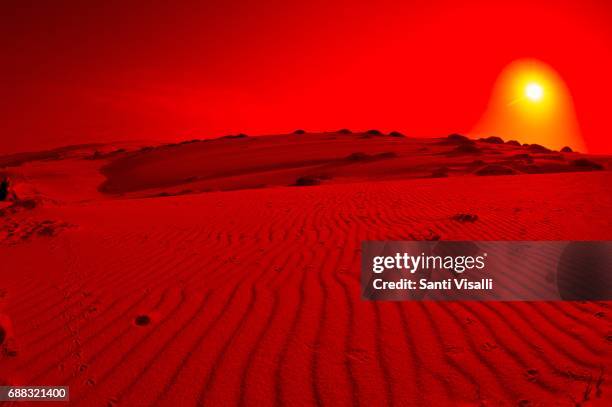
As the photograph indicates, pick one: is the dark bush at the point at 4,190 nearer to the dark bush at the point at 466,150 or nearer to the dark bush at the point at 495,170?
the dark bush at the point at 495,170

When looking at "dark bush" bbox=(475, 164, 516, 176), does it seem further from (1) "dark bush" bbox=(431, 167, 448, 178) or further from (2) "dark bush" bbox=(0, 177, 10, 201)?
(2) "dark bush" bbox=(0, 177, 10, 201)

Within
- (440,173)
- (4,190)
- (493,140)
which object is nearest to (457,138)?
(493,140)

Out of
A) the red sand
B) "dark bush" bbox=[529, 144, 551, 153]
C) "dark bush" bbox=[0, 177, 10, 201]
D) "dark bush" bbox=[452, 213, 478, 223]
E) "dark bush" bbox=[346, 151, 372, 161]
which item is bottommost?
the red sand

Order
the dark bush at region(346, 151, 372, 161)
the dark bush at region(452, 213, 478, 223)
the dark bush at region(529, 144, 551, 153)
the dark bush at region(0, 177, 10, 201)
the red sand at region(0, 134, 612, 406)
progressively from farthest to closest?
1. the dark bush at region(529, 144, 551, 153)
2. the dark bush at region(346, 151, 372, 161)
3. the dark bush at region(0, 177, 10, 201)
4. the dark bush at region(452, 213, 478, 223)
5. the red sand at region(0, 134, 612, 406)

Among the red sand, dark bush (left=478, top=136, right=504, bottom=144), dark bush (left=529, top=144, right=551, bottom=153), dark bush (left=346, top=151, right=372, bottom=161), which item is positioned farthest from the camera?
dark bush (left=478, top=136, right=504, bottom=144)

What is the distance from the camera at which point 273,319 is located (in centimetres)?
347

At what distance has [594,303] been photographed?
3.66 meters

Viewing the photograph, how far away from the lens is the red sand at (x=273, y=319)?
2584 millimetres

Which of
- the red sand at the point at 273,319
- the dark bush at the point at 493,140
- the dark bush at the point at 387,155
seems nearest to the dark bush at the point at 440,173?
the dark bush at the point at 387,155

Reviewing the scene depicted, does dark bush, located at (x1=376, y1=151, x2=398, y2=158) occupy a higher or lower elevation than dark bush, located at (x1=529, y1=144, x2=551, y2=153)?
lower

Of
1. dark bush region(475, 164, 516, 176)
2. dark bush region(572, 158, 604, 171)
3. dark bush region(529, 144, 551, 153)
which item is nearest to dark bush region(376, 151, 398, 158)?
dark bush region(475, 164, 516, 176)

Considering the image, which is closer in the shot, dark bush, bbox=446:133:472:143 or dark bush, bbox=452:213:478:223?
dark bush, bbox=452:213:478:223

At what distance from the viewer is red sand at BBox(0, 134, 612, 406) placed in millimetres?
2584

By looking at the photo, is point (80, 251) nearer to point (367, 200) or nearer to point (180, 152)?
point (367, 200)
